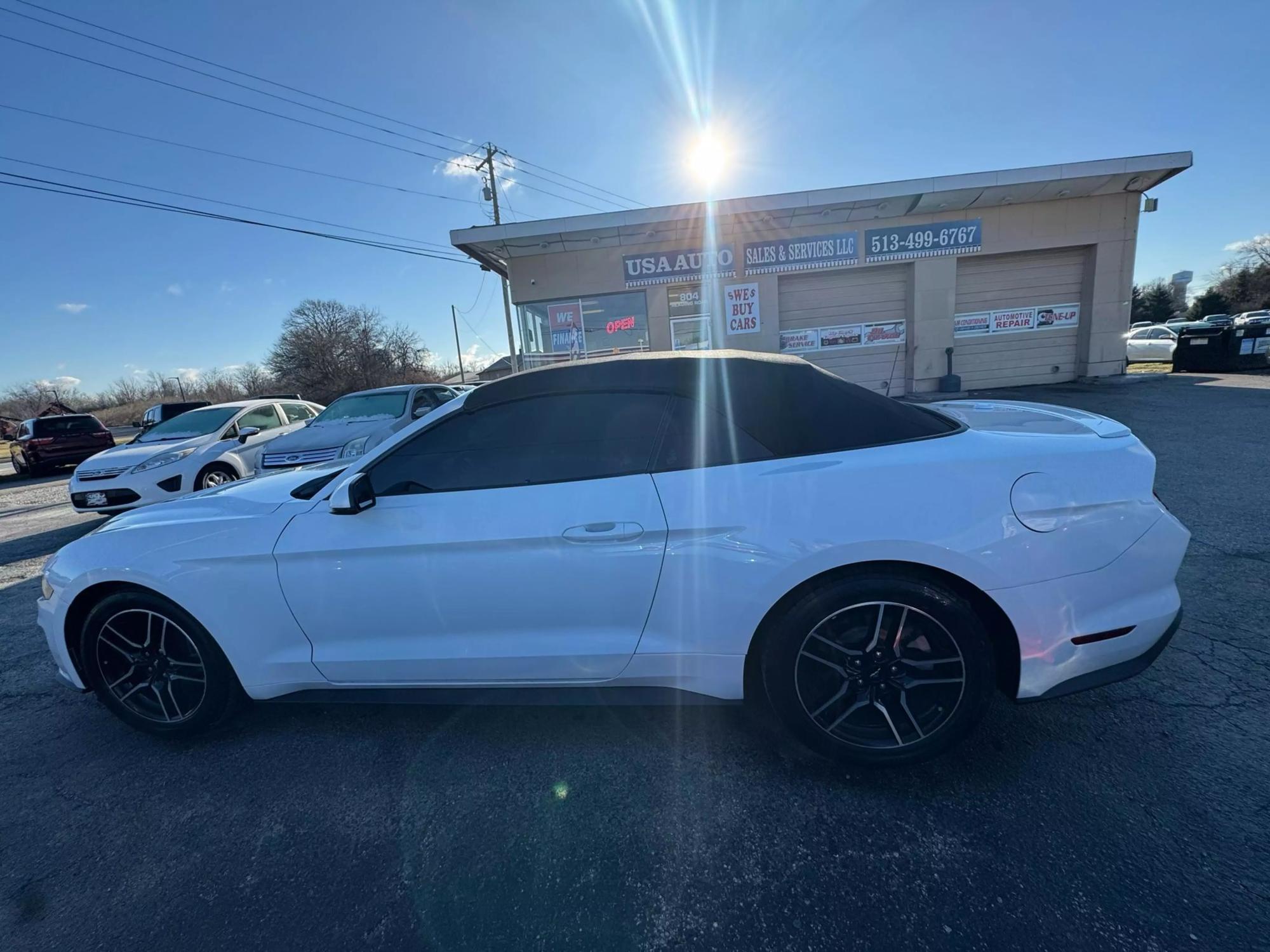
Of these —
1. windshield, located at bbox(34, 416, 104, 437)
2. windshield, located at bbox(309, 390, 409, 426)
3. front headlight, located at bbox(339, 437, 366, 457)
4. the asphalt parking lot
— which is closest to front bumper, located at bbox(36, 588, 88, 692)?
the asphalt parking lot

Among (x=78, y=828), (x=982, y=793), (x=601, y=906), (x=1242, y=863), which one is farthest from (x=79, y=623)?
(x=1242, y=863)

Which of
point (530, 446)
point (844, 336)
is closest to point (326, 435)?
point (530, 446)

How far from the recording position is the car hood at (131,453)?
274 inches

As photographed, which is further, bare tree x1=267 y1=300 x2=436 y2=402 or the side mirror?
bare tree x1=267 y1=300 x2=436 y2=402

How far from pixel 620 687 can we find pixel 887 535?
1.18 m

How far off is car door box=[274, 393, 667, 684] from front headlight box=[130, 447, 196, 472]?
21.8ft

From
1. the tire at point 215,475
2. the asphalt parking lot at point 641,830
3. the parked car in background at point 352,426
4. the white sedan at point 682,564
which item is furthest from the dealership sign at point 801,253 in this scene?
the asphalt parking lot at point 641,830

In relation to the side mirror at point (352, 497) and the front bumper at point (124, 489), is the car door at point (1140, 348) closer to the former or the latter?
the side mirror at point (352, 497)

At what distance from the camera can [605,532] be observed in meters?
2.04

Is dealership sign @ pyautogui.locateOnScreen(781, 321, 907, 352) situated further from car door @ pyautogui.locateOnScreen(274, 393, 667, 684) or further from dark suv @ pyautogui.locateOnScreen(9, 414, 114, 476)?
dark suv @ pyautogui.locateOnScreen(9, 414, 114, 476)

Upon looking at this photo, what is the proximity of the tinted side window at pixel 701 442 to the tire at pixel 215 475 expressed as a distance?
7.49 metres

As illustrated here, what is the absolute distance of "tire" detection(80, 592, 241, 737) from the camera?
7.98 feet

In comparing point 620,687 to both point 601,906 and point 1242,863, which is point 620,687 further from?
point 1242,863

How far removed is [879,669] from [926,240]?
1362cm
